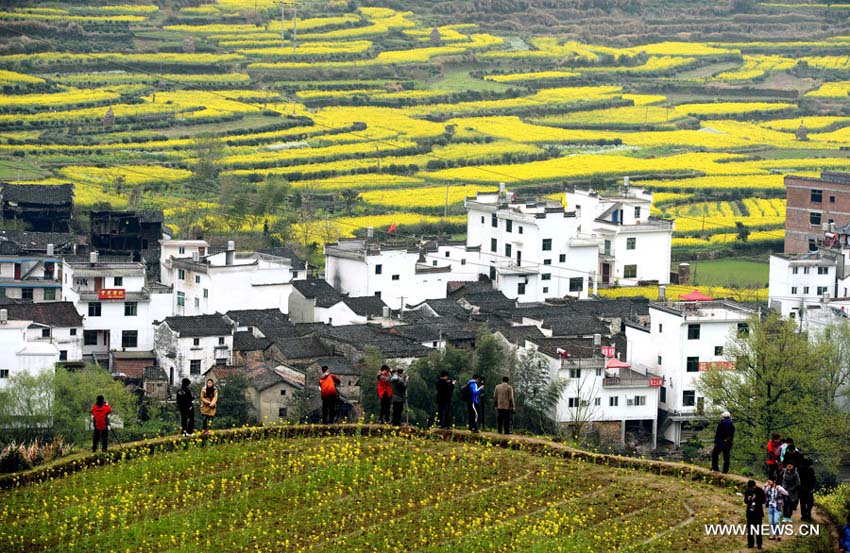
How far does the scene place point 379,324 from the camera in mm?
45875

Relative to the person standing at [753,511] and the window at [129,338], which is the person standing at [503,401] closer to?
the person standing at [753,511]

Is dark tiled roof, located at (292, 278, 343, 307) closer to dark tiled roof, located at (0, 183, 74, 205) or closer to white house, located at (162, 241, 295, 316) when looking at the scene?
white house, located at (162, 241, 295, 316)

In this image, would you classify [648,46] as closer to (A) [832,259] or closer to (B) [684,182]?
(B) [684,182]

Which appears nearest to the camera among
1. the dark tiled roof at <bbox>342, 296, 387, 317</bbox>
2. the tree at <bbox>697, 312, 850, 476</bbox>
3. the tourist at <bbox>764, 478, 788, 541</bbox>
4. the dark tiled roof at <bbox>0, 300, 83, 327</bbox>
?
the tourist at <bbox>764, 478, 788, 541</bbox>

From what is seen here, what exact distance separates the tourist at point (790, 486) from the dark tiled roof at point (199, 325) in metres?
21.8

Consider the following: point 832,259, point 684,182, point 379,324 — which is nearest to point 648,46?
point 684,182

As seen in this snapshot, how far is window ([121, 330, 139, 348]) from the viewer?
45000mm

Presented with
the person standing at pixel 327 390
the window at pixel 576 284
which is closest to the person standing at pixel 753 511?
the person standing at pixel 327 390

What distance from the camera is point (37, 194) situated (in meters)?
58.8

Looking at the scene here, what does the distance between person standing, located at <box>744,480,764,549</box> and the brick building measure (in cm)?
4203

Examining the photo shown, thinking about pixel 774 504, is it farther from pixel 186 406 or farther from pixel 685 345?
pixel 685 345

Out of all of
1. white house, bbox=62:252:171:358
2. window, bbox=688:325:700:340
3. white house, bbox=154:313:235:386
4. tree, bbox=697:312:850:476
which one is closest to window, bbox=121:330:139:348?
white house, bbox=62:252:171:358

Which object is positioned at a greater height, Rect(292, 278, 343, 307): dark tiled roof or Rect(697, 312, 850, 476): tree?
Rect(292, 278, 343, 307): dark tiled roof

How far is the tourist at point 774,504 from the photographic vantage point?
22.6m
